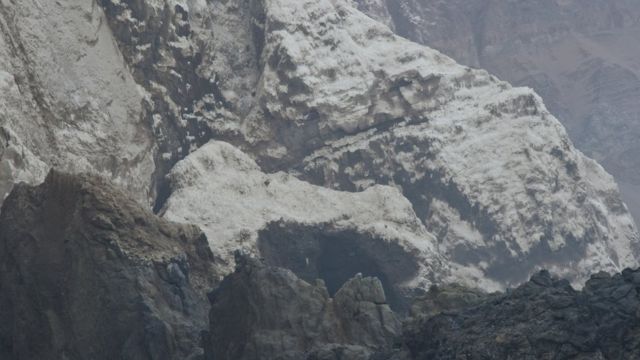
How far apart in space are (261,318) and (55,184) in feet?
84.9

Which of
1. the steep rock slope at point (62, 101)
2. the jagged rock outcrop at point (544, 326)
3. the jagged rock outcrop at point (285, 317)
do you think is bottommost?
the jagged rock outcrop at point (544, 326)

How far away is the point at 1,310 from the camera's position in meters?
146

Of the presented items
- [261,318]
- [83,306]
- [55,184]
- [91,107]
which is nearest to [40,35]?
[91,107]

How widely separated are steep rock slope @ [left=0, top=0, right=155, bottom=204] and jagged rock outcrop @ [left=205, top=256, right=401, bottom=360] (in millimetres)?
33243

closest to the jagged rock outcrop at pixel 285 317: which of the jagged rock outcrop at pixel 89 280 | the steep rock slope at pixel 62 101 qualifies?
the jagged rock outcrop at pixel 89 280

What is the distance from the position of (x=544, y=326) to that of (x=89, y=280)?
5138 cm

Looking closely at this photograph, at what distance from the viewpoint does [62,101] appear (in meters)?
183

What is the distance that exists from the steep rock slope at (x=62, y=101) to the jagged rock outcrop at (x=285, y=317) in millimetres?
33243

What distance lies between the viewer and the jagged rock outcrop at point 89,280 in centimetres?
14338

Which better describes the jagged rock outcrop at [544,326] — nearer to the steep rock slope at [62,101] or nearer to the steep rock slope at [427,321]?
the steep rock slope at [427,321]

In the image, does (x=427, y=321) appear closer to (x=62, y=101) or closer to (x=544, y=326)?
(x=544, y=326)

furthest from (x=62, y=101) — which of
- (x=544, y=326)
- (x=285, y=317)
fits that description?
(x=544, y=326)

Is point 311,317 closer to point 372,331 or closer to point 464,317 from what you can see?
point 372,331

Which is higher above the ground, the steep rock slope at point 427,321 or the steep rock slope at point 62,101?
the steep rock slope at point 62,101
